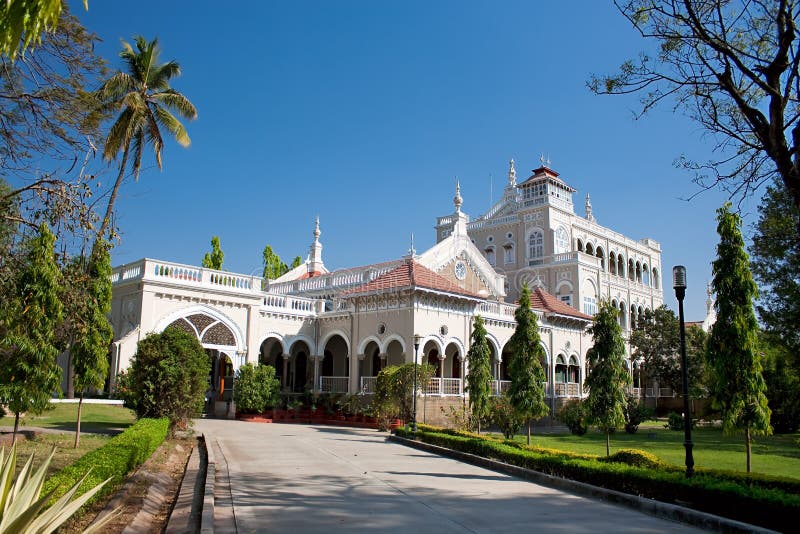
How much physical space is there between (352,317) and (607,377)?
1470 cm

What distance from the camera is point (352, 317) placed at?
30266mm

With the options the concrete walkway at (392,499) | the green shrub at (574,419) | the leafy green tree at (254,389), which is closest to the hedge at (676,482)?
the concrete walkway at (392,499)

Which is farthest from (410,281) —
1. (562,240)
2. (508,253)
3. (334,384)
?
(562,240)

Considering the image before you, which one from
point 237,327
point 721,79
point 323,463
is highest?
point 721,79

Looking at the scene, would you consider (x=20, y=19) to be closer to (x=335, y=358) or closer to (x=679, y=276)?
(x=679, y=276)

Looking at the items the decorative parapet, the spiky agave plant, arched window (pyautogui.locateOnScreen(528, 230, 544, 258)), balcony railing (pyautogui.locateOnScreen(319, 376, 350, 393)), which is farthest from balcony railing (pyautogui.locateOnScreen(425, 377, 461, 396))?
the spiky agave plant

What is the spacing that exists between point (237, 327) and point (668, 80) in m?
21.9

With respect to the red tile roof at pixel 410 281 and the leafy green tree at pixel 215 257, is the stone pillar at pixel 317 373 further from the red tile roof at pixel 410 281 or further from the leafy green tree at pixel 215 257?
the leafy green tree at pixel 215 257

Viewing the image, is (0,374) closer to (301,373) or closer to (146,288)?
(146,288)

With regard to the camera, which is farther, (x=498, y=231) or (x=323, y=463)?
(x=498, y=231)

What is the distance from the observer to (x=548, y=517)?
892 centimetres

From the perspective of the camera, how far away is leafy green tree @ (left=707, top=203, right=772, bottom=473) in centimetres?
1639

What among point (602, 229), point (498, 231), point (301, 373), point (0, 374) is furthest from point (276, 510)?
point (602, 229)

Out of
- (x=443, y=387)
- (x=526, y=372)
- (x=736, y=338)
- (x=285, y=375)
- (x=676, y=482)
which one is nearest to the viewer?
(x=676, y=482)
